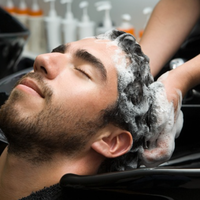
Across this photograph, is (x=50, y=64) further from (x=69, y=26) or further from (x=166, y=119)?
(x=69, y=26)

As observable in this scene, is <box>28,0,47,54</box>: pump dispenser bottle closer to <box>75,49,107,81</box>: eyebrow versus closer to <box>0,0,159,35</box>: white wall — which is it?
<box>0,0,159,35</box>: white wall

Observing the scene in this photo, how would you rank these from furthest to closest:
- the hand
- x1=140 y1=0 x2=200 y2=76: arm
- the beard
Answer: x1=140 y1=0 x2=200 y2=76: arm
the hand
the beard

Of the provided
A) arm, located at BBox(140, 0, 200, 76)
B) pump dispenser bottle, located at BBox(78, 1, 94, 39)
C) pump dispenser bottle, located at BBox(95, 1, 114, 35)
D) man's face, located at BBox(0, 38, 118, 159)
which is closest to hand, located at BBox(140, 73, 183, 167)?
man's face, located at BBox(0, 38, 118, 159)

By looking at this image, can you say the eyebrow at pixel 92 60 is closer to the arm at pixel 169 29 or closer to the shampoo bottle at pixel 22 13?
the arm at pixel 169 29

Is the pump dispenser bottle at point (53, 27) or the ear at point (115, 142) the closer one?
the ear at point (115, 142)

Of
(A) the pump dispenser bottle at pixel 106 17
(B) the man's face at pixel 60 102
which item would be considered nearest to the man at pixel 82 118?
(B) the man's face at pixel 60 102

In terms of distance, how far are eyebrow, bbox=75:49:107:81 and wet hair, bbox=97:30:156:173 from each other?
0.18 ft

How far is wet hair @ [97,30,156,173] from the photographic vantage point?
1129 millimetres

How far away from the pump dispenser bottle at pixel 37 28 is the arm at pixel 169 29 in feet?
4.05

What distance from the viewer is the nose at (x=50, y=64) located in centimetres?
111

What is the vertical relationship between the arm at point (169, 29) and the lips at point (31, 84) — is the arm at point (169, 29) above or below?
below

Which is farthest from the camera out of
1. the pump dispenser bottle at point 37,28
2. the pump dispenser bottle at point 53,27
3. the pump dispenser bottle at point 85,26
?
the pump dispenser bottle at point 37,28

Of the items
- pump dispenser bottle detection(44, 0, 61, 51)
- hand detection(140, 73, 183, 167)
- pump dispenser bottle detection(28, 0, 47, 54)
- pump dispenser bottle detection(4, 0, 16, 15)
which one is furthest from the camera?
pump dispenser bottle detection(4, 0, 16, 15)

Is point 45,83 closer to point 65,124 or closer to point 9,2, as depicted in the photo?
point 65,124
